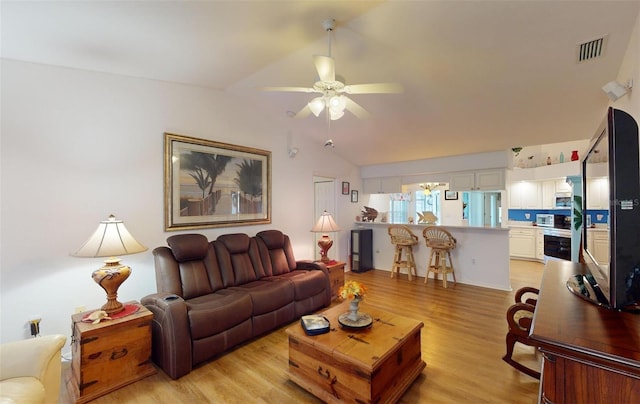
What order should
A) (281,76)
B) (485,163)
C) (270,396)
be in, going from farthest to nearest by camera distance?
(485,163) → (281,76) → (270,396)

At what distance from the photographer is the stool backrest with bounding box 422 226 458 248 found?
4773 millimetres

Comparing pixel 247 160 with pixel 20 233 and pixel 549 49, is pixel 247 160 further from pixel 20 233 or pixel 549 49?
pixel 549 49

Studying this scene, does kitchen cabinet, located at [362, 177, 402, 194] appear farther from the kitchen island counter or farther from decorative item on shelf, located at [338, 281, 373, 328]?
decorative item on shelf, located at [338, 281, 373, 328]

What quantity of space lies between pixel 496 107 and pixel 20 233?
4.89 metres

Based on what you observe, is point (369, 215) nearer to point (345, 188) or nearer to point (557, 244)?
point (345, 188)

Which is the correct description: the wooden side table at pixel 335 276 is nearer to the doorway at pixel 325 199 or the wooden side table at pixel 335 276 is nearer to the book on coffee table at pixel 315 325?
the doorway at pixel 325 199

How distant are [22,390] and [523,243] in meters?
8.60

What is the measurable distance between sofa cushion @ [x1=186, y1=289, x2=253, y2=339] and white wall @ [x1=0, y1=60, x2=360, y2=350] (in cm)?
87

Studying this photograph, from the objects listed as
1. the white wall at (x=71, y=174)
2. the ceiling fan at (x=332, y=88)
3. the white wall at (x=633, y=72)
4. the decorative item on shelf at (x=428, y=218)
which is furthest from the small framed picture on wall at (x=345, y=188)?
the white wall at (x=633, y=72)

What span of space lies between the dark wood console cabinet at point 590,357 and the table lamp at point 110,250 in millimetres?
2732

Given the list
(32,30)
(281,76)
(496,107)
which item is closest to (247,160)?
(281,76)

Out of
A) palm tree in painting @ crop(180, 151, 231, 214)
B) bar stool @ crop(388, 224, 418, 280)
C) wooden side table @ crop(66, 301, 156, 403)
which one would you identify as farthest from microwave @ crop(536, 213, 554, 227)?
wooden side table @ crop(66, 301, 156, 403)

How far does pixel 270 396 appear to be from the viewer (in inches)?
80.6

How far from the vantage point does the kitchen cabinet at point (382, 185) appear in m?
5.76
